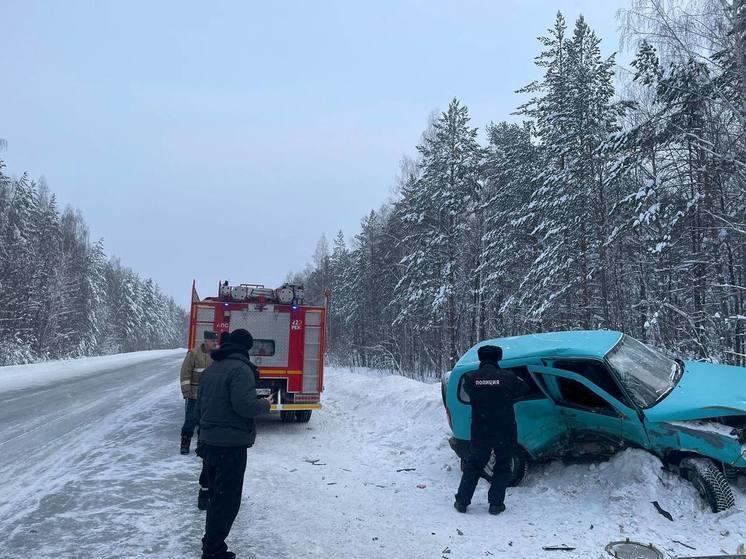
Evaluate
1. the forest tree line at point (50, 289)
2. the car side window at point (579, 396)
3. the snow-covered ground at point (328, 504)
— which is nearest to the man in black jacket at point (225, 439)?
the snow-covered ground at point (328, 504)

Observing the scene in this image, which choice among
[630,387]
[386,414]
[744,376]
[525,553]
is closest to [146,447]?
[386,414]

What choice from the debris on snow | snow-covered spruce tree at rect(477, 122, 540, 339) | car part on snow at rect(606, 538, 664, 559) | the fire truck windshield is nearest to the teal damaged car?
car part on snow at rect(606, 538, 664, 559)

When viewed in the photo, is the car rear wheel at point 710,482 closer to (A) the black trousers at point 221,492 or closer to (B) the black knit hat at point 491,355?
(B) the black knit hat at point 491,355

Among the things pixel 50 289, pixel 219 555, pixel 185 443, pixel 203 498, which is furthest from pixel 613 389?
pixel 50 289

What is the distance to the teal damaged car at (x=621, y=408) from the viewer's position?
16.6 ft

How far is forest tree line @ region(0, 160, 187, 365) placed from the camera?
1373 inches

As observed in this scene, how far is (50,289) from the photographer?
130 feet

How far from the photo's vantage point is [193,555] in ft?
14.4

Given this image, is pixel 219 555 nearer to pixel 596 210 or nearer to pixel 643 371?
pixel 643 371

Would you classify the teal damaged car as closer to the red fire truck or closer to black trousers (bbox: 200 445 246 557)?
black trousers (bbox: 200 445 246 557)

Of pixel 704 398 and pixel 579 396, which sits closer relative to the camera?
pixel 704 398

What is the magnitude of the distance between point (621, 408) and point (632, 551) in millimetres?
1625

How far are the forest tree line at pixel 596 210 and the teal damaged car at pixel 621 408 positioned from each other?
10.8 ft

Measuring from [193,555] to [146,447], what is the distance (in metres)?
4.61
